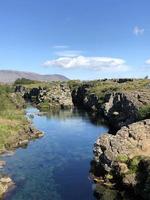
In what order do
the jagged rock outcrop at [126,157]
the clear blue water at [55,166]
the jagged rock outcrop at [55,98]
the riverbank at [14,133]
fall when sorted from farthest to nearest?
the jagged rock outcrop at [55,98] → the riverbank at [14,133] → the clear blue water at [55,166] → the jagged rock outcrop at [126,157]

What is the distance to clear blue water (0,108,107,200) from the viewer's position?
5512 cm

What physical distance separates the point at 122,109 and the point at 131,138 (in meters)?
49.0

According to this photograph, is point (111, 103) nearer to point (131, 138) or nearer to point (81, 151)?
point (81, 151)

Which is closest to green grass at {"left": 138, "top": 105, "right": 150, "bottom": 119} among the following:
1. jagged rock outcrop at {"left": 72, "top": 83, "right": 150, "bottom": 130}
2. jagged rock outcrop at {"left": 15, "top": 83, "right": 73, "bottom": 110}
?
jagged rock outcrop at {"left": 72, "top": 83, "right": 150, "bottom": 130}

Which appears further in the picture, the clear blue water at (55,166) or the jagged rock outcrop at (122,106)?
the jagged rock outcrop at (122,106)

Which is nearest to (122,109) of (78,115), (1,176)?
(78,115)

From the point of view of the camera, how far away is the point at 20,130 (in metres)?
91.0

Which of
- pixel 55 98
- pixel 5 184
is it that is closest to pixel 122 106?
pixel 5 184

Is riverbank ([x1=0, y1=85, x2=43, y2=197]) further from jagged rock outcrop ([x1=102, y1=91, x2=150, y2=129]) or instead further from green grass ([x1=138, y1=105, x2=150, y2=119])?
green grass ([x1=138, y1=105, x2=150, y2=119])

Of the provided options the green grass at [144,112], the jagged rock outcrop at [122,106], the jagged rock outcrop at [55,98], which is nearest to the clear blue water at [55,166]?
the jagged rock outcrop at [122,106]

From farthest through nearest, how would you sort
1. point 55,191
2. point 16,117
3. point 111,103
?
point 111,103 → point 16,117 → point 55,191

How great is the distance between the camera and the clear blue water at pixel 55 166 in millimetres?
55119

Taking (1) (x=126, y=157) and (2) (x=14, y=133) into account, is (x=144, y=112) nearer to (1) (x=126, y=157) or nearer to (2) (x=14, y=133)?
(2) (x=14, y=133)

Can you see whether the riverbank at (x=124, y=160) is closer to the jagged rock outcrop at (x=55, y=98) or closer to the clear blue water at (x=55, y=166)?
the clear blue water at (x=55, y=166)
